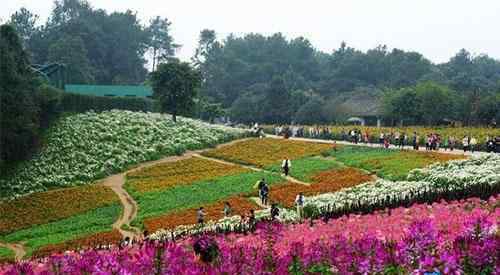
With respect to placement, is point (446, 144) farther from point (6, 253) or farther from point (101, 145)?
point (6, 253)

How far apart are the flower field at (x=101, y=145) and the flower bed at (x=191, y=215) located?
9753 millimetres

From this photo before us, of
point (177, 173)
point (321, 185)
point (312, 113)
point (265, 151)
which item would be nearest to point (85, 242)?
point (321, 185)

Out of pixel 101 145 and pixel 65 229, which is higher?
pixel 101 145

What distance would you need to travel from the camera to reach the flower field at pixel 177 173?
103 ft

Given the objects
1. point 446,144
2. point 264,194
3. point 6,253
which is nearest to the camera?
point 6,253

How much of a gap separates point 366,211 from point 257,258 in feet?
34.3

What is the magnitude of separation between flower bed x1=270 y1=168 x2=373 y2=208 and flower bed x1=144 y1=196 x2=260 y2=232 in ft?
4.30

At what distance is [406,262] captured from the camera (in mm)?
6059

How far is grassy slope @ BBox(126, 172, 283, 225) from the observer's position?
25.7 meters

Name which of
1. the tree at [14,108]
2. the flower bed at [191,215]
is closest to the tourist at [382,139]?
the flower bed at [191,215]

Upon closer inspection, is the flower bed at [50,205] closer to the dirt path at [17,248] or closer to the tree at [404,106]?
the dirt path at [17,248]

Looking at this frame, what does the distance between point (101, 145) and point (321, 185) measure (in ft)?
55.8

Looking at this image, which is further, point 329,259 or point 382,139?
point 382,139

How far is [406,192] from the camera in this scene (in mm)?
20719
